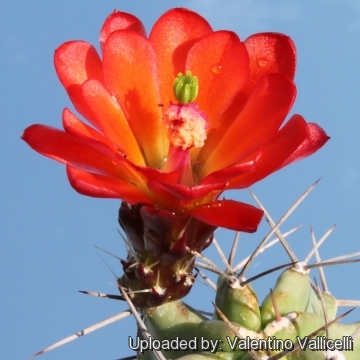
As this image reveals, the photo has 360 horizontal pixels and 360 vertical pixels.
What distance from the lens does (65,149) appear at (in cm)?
117

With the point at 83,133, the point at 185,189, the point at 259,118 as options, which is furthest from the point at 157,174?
the point at 259,118

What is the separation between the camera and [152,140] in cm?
144

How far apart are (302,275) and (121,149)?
1.67 ft

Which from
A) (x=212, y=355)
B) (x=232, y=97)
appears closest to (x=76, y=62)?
(x=232, y=97)

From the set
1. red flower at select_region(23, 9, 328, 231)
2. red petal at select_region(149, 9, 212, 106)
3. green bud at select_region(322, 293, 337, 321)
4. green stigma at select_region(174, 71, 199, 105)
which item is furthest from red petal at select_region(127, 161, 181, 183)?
green bud at select_region(322, 293, 337, 321)

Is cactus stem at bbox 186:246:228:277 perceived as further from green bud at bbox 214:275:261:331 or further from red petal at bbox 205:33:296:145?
red petal at bbox 205:33:296:145

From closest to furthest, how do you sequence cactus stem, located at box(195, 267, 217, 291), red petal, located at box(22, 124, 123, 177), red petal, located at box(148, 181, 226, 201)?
red petal, located at box(148, 181, 226, 201), red petal, located at box(22, 124, 123, 177), cactus stem, located at box(195, 267, 217, 291)

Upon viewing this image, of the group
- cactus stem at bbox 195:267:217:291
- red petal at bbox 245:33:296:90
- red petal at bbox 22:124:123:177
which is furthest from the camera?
cactus stem at bbox 195:267:217:291

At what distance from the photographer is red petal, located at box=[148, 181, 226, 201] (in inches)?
41.1

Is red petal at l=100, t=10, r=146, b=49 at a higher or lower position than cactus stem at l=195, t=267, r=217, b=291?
higher

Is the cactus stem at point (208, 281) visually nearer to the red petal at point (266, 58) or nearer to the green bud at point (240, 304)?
the green bud at point (240, 304)

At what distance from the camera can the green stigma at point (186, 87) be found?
130cm

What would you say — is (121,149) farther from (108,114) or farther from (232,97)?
(232,97)

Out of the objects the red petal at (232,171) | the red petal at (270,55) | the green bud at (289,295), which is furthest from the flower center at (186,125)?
the green bud at (289,295)
